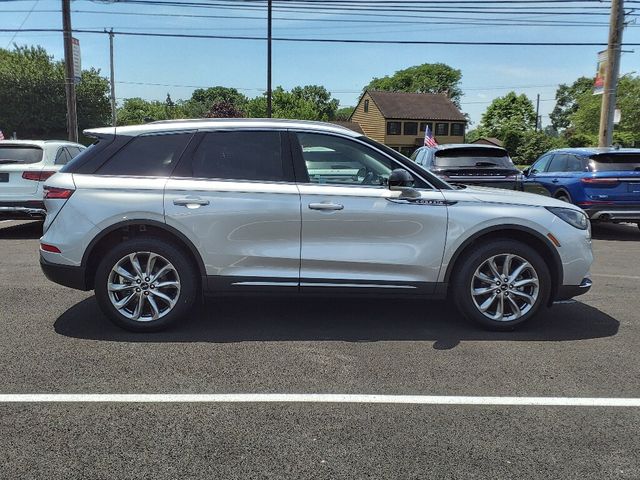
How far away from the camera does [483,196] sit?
4.77 metres

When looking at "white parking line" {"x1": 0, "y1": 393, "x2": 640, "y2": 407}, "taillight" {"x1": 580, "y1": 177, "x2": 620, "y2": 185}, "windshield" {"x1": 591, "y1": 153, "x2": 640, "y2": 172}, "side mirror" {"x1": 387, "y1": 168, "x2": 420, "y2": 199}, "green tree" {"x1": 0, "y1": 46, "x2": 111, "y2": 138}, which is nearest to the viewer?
"white parking line" {"x1": 0, "y1": 393, "x2": 640, "y2": 407}

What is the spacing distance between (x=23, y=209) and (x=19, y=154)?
39.9 inches

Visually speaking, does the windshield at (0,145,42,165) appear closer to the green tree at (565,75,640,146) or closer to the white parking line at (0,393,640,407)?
the white parking line at (0,393,640,407)

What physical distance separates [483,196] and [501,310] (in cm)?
99

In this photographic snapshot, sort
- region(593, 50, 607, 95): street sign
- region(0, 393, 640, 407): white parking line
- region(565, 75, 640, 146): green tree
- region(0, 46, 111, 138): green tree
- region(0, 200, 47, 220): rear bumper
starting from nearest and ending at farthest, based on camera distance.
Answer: region(0, 393, 640, 407): white parking line
region(0, 200, 47, 220): rear bumper
region(593, 50, 607, 95): street sign
region(565, 75, 640, 146): green tree
region(0, 46, 111, 138): green tree

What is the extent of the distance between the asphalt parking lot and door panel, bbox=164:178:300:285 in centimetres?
66

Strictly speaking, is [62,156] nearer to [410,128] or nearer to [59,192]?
[59,192]

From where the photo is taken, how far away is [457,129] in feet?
191

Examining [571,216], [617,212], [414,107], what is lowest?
[617,212]

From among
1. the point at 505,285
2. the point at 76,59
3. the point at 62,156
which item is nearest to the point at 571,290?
the point at 505,285

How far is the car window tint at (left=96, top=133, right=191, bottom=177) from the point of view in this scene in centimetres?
465

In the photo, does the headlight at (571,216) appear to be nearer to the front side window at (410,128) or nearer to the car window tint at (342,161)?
the car window tint at (342,161)

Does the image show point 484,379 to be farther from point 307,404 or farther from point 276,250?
point 276,250

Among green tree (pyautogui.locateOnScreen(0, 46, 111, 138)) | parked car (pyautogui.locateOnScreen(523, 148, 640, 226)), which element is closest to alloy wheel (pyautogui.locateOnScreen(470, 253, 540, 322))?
parked car (pyautogui.locateOnScreen(523, 148, 640, 226))
